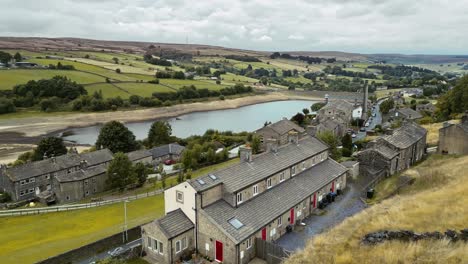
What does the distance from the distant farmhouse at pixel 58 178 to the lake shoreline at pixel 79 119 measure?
130 feet

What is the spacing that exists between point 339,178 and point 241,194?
14871 millimetres

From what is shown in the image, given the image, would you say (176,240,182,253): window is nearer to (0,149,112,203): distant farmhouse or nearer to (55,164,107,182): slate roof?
(0,149,112,203): distant farmhouse

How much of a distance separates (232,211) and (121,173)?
25.4 m

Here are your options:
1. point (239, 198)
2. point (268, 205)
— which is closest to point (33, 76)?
point (239, 198)

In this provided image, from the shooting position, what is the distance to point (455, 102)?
7350 cm

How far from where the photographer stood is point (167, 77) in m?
177

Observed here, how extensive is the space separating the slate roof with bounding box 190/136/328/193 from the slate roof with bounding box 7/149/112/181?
3193cm

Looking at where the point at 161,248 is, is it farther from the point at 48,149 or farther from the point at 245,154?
the point at 48,149

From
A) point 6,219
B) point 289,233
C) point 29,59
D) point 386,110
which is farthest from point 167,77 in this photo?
point 289,233

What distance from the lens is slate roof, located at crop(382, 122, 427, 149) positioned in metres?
44.4

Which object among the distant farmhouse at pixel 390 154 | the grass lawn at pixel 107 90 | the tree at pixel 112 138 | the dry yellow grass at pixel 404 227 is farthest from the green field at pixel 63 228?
the grass lawn at pixel 107 90

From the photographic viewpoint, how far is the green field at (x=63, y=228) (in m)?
28.2

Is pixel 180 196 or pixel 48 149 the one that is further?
pixel 48 149


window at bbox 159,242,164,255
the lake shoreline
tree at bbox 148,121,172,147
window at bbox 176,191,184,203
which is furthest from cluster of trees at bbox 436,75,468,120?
the lake shoreline
